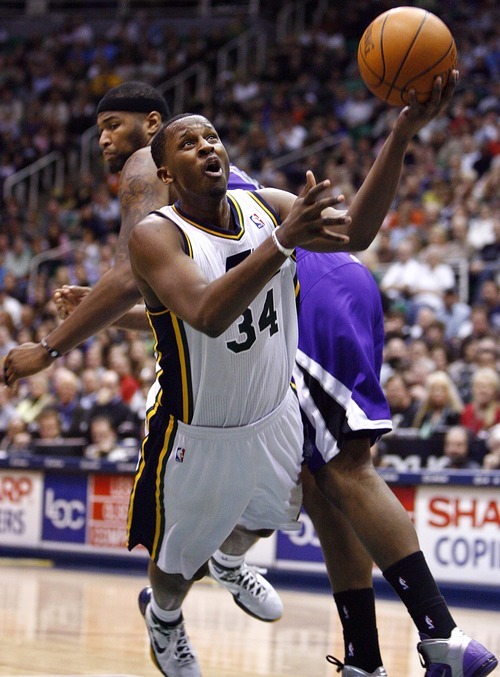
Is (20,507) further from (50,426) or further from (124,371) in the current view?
(124,371)

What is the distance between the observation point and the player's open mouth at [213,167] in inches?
147

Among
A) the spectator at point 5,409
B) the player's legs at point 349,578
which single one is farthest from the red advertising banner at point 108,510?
the player's legs at point 349,578

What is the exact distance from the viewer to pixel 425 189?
42.3ft

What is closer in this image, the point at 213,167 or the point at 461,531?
the point at 213,167

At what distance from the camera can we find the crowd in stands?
32.8 feet

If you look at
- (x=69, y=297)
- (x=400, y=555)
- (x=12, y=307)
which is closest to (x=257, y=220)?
(x=69, y=297)

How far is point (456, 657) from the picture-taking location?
12.4ft

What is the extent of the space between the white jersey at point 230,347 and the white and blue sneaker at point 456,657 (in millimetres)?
936

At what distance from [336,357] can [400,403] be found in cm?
531

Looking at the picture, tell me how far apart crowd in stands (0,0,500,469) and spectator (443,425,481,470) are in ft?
0.08

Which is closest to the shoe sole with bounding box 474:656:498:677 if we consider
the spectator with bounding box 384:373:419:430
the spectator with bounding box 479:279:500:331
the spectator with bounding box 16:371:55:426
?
the spectator with bounding box 384:373:419:430

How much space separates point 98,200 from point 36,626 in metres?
10.9

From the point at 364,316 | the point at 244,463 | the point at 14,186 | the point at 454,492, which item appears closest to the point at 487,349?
the point at 454,492

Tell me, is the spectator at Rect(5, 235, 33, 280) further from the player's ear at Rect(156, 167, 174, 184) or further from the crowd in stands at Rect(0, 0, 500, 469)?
the player's ear at Rect(156, 167, 174, 184)
